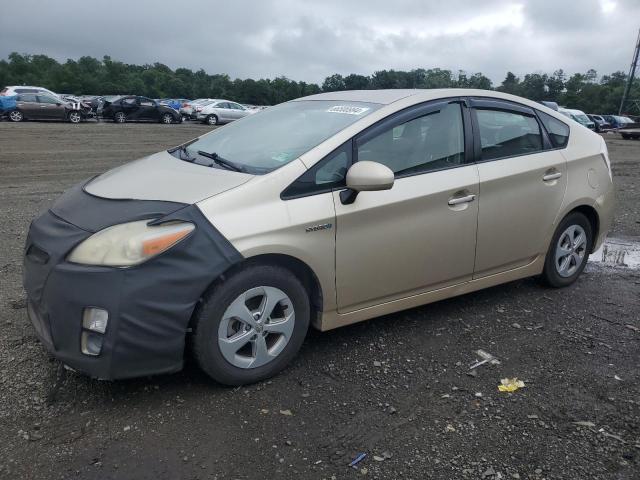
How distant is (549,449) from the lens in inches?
107

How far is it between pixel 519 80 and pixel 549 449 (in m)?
80.4

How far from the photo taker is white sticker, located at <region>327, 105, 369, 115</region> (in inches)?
146

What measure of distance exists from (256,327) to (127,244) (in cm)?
82

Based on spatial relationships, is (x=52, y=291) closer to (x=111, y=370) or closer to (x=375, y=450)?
(x=111, y=370)

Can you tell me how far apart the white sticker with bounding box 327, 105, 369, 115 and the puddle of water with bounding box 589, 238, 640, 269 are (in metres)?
3.31

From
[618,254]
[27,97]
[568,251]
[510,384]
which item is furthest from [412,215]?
[27,97]

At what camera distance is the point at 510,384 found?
330 cm

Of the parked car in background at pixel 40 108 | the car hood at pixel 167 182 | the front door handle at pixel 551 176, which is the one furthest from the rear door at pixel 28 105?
the front door handle at pixel 551 176

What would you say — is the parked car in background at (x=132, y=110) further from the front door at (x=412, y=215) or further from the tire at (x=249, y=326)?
the tire at (x=249, y=326)

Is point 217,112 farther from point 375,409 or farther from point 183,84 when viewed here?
point 183,84

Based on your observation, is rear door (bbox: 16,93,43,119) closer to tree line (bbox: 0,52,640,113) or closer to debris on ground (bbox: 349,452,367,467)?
debris on ground (bbox: 349,452,367,467)

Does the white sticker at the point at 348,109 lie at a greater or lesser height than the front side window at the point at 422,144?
greater

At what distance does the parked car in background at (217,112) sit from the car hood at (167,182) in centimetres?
2949

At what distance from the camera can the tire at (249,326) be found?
2.93m
